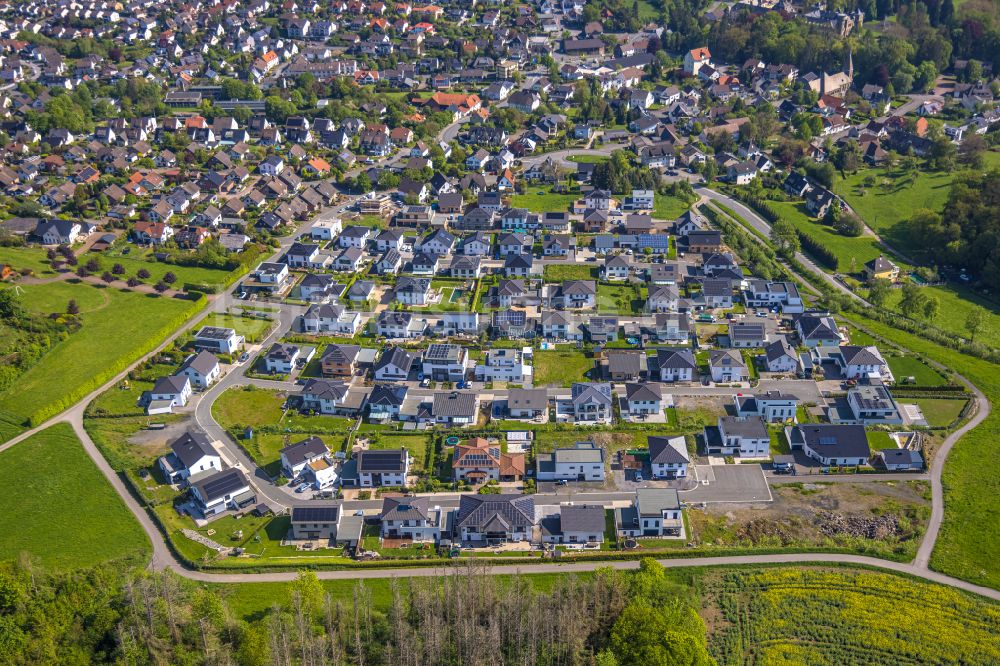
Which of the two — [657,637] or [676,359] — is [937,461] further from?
[657,637]

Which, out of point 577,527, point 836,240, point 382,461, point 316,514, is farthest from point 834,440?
point 836,240

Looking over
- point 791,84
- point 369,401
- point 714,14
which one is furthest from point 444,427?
point 714,14

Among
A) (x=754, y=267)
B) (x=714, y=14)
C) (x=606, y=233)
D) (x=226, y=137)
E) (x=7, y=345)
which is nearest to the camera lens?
(x=7, y=345)

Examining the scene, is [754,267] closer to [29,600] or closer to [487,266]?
[487,266]

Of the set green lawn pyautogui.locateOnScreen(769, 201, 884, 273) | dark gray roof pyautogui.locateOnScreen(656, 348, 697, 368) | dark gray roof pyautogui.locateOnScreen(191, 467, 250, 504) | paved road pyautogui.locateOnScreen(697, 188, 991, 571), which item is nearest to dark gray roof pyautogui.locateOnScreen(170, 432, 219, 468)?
dark gray roof pyautogui.locateOnScreen(191, 467, 250, 504)

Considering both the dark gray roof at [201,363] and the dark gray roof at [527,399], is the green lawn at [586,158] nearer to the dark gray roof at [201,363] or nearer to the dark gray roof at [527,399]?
the dark gray roof at [527,399]

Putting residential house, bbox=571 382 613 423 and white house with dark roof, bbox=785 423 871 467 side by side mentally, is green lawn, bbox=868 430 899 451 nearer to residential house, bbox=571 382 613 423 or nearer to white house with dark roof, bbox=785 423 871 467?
white house with dark roof, bbox=785 423 871 467
